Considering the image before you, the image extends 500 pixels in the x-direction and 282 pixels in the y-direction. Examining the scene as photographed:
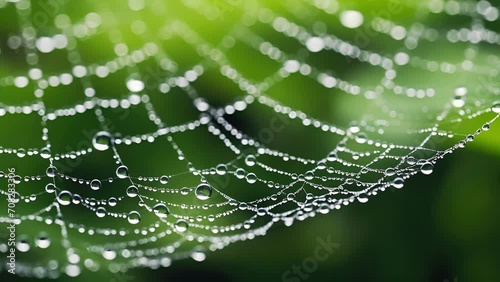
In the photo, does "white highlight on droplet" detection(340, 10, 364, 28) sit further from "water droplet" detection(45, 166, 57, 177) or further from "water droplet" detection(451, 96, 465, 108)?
"water droplet" detection(45, 166, 57, 177)

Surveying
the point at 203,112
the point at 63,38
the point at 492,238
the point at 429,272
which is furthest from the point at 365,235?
the point at 63,38

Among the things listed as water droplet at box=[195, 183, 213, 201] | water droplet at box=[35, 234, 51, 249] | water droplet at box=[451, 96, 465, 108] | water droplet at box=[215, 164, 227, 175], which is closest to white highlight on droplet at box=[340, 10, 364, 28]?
water droplet at box=[451, 96, 465, 108]

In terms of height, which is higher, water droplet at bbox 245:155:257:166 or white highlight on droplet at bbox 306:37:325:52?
white highlight on droplet at bbox 306:37:325:52

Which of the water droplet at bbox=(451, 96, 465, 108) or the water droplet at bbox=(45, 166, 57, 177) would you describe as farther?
the water droplet at bbox=(451, 96, 465, 108)

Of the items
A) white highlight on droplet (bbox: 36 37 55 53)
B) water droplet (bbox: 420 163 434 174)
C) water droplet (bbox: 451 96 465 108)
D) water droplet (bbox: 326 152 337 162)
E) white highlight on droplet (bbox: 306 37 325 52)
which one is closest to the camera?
water droplet (bbox: 420 163 434 174)

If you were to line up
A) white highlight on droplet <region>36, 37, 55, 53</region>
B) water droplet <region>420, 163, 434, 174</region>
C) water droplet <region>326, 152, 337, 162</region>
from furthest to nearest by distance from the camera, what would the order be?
white highlight on droplet <region>36, 37, 55, 53</region>, water droplet <region>326, 152, 337, 162</region>, water droplet <region>420, 163, 434, 174</region>

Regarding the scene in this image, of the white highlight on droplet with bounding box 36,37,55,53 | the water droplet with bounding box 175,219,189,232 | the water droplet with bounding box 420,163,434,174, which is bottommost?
the water droplet with bounding box 175,219,189,232

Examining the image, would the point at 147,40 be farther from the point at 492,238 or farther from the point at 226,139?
the point at 492,238

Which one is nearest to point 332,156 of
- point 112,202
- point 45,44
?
point 112,202
